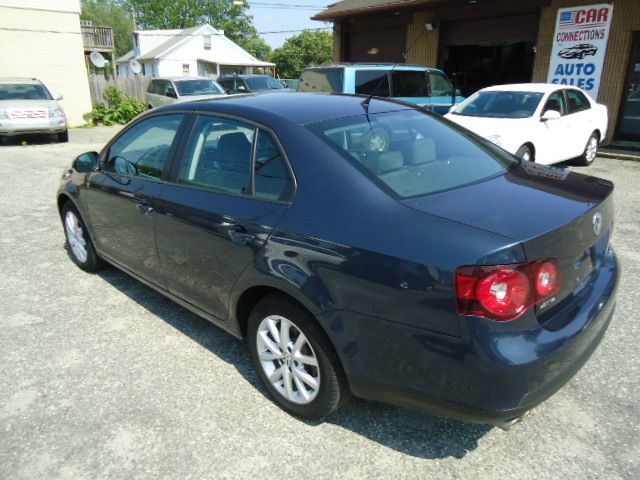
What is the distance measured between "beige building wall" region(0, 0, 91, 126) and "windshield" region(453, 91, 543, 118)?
13.7 metres

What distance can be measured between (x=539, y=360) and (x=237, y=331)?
166cm

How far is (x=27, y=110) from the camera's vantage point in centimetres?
1248

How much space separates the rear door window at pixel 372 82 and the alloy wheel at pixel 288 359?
7.96 metres

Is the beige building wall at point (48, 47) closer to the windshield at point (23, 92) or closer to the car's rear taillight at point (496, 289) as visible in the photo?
the windshield at point (23, 92)

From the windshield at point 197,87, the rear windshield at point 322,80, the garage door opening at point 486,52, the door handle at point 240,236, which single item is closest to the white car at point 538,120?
the rear windshield at point 322,80

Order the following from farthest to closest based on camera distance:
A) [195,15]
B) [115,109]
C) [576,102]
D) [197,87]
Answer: [195,15]
[115,109]
[197,87]
[576,102]

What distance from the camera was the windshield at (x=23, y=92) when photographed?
505 inches

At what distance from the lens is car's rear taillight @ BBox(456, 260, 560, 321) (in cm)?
187

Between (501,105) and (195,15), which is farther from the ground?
(195,15)

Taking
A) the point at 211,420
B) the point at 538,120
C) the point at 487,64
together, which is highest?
the point at 487,64

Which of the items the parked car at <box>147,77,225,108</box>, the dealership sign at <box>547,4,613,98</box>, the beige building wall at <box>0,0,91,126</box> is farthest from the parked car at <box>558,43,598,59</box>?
the beige building wall at <box>0,0,91,126</box>

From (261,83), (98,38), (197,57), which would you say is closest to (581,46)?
(261,83)

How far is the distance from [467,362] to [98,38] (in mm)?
32496

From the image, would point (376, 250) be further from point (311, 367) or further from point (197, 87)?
point (197, 87)
